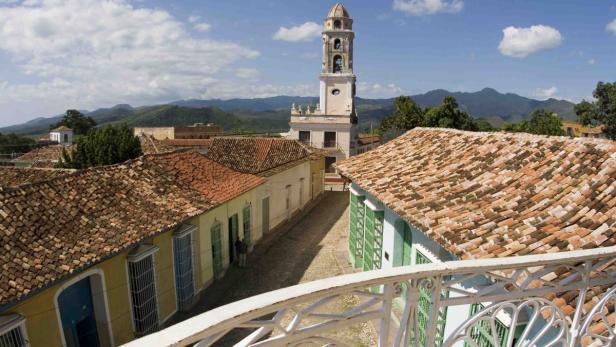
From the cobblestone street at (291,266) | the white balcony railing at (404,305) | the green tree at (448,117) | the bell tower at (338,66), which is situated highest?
the bell tower at (338,66)

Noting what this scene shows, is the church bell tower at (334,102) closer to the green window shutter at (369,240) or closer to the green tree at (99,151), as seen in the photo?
the green tree at (99,151)

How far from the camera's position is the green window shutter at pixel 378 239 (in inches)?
389

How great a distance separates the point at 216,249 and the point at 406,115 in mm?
25908

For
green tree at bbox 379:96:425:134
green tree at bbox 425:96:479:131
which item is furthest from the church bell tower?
green tree at bbox 425:96:479:131

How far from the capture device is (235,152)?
2075cm

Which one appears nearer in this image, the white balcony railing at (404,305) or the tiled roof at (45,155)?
the white balcony railing at (404,305)

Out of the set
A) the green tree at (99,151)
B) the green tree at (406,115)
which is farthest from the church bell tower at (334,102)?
the green tree at (99,151)

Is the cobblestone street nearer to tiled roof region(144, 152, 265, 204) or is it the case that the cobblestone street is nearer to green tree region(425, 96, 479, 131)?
tiled roof region(144, 152, 265, 204)

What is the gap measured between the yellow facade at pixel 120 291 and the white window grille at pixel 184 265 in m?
0.16

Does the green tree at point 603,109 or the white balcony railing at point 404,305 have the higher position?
the green tree at point 603,109

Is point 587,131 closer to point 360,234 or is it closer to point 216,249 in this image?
point 360,234

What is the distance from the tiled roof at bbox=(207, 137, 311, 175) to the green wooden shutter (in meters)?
5.80

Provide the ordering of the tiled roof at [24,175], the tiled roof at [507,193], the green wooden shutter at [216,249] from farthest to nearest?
1. the tiled roof at [24,175]
2. the green wooden shutter at [216,249]
3. the tiled roof at [507,193]

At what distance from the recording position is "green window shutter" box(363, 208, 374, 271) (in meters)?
10.5
